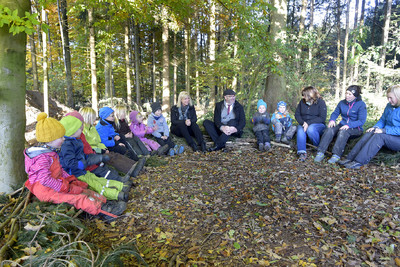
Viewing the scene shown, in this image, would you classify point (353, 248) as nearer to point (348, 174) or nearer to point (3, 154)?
point (348, 174)

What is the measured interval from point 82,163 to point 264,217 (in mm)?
2623

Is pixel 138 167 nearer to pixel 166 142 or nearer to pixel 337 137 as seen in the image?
pixel 166 142

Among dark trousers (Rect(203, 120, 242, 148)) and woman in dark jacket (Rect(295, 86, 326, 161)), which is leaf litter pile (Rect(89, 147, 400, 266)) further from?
dark trousers (Rect(203, 120, 242, 148))

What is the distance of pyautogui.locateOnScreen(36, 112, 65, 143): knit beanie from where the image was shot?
8.63 feet

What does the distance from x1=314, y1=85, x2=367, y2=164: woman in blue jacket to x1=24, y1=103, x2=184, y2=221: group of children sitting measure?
12.5ft

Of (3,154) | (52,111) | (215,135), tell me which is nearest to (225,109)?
(215,135)

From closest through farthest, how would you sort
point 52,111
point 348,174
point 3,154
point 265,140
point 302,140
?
point 3,154 → point 348,174 → point 302,140 → point 265,140 → point 52,111

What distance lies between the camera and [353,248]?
7.41ft

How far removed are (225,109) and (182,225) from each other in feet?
12.4

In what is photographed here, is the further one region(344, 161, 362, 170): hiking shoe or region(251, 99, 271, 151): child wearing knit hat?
region(251, 99, 271, 151): child wearing knit hat

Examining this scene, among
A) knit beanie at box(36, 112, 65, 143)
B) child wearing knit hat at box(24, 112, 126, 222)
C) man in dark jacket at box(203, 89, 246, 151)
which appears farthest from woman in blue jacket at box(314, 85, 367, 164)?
knit beanie at box(36, 112, 65, 143)

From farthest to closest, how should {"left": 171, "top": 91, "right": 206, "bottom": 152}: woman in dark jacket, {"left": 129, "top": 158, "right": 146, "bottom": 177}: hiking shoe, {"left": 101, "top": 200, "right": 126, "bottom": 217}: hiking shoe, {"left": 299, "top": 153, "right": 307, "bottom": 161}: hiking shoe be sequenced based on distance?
{"left": 171, "top": 91, "right": 206, "bottom": 152}: woman in dark jacket
{"left": 299, "top": 153, "right": 307, "bottom": 161}: hiking shoe
{"left": 129, "top": 158, "right": 146, "bottom": 177}: hiking shoe
{"left": 101, "top": 200, "right": 126, "bottom": 217}: hiking shoe

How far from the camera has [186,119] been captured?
6.05m

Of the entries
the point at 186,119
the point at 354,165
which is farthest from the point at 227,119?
the point at 354,165
